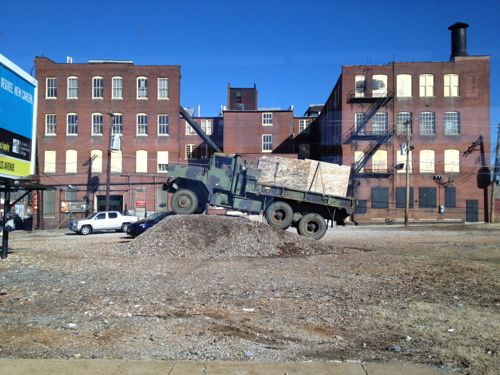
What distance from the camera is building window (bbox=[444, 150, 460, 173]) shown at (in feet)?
182

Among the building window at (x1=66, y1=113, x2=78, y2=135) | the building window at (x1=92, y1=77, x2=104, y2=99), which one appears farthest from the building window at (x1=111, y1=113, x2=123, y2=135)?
the building window at (x1=66, y1=113, x2=78, y2=135)

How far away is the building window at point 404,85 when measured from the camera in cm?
5634

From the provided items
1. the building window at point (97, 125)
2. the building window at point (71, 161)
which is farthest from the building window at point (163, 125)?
the building window at point (71, 161)

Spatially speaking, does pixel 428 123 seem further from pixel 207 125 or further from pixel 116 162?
pixel 116 162

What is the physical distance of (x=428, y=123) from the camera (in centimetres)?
5591

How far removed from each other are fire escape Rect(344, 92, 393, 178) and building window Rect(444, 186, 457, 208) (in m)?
6.78

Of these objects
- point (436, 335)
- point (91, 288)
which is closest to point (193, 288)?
point (91, 288)

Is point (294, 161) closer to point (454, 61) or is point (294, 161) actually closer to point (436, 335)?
point (436, 335)

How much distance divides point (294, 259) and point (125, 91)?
4425cm

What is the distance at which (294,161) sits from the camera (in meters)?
22.7

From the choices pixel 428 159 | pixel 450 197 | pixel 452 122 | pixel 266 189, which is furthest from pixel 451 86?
pixel 266 189

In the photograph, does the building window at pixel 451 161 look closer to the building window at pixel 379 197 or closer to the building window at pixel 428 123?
the building window at pixel 428 123

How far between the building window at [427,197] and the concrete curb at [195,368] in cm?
5255

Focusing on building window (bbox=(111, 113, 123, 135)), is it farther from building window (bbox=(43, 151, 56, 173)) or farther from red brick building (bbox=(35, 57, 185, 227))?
building window (bbox=(43, 151, 56, 173))
